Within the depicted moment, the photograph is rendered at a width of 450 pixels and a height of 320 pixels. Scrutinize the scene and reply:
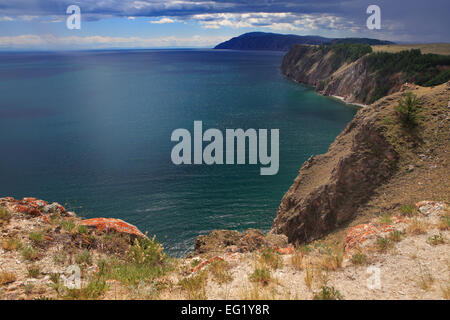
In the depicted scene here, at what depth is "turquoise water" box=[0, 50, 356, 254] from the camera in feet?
86.8

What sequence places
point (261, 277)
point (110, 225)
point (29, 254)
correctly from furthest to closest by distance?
point (110, 225), point (29, 254), point (261, 277)

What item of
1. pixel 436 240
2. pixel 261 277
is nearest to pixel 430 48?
pixel 436 240

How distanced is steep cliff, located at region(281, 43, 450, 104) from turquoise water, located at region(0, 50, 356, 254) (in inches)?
313

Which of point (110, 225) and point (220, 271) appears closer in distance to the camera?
point (220, 271)

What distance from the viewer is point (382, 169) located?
648 inches

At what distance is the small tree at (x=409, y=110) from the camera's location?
17.1 meters

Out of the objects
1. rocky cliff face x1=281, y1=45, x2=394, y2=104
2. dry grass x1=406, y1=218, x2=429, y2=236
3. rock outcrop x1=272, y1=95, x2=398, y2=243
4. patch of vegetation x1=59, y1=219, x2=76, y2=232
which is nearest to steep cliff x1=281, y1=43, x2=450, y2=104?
rocky cliff face x1=281, y1=45, x2=394, y2=104

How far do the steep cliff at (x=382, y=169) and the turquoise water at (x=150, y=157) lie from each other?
8015 millimetres

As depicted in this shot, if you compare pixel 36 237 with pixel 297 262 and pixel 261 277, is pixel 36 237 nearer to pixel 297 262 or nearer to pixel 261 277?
pixel 261 277

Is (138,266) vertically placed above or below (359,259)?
below

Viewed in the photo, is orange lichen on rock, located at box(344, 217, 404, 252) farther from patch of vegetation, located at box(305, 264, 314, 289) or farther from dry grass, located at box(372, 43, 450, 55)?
dry grass, located at box(372, 43, 450, 55)

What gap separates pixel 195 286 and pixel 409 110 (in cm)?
1617
